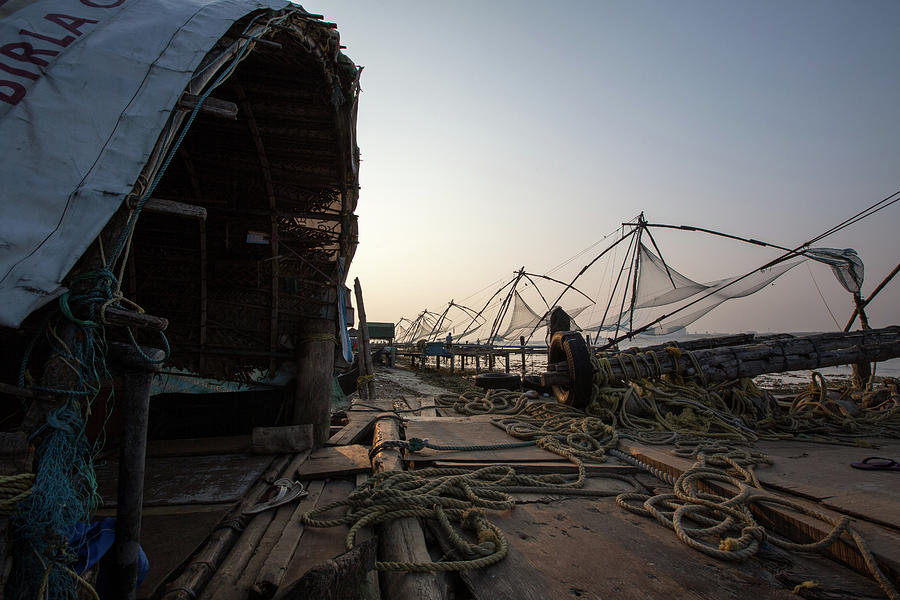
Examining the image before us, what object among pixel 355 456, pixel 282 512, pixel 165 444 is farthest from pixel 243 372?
pixel 282 512

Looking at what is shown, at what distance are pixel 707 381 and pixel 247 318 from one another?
5.87 m

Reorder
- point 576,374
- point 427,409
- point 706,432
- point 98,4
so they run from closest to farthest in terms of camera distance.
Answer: point 98,4, point 706,432, point 576,374, point 427,409

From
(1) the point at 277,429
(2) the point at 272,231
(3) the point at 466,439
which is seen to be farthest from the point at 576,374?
(2) the point at 272,231

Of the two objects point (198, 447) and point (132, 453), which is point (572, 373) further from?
point (132, 453)

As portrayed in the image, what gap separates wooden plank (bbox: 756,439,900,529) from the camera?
83.0 inches

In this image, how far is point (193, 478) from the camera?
2.97 meters

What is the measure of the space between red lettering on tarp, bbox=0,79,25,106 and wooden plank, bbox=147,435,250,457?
302cm

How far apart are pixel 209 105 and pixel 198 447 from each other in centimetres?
322

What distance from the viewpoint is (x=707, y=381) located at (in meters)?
5.34

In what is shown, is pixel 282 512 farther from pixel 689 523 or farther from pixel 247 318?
pixel 247 318

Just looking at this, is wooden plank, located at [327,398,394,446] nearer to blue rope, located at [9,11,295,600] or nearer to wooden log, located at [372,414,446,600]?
wooden log, located at [372,414,446,600]

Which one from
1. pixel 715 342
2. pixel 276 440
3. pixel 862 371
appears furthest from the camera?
pixel 862 371

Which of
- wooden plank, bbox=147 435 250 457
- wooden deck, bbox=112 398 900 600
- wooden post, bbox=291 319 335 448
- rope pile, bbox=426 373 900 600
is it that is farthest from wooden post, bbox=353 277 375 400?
wooden deck, bbox=112 398 900 600

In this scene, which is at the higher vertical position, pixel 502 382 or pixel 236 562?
pixel 502 382
